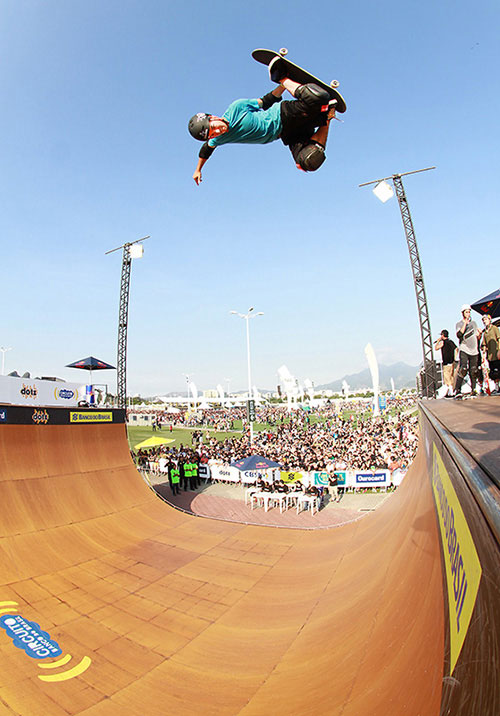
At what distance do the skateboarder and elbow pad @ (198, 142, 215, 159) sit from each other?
7 cm

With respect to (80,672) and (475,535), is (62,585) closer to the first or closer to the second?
(80,672)

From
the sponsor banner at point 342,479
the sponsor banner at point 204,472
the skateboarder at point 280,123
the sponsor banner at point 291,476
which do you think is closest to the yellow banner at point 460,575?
the skateboarder at point 280,123

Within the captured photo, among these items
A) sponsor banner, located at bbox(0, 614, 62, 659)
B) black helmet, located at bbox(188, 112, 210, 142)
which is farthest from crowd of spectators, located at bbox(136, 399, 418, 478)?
black helmet, located at bbox(188, 112, 210, 142)

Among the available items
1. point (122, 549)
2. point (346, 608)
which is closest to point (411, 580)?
point (346, 608)

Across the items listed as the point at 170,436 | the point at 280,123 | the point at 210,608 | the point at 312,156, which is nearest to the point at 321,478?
the point at 210,608

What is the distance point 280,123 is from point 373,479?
48.9 feet

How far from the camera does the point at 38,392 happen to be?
12414 mm

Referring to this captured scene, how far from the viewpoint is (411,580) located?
275 centimetres

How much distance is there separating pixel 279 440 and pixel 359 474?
39.2 feet

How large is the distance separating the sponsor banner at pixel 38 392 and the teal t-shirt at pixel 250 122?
10.8m

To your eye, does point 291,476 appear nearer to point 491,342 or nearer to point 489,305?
point 489,305

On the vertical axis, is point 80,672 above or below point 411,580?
below

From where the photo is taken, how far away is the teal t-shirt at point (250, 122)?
3572 mm

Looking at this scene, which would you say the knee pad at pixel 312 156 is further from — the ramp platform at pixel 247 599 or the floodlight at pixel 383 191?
the floodlight at pixel 383 191
